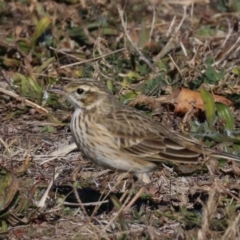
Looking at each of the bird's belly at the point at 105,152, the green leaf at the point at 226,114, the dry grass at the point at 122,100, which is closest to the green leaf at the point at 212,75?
the dry grass at the point at 122,100

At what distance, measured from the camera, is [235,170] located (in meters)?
6.97

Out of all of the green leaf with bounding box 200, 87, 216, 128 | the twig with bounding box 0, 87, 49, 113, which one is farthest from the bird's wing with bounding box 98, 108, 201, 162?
the twig with bounding box 0, 87, 49, 113

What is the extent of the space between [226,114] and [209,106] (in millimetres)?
154

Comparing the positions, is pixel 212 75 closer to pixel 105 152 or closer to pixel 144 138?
pixel 144 138

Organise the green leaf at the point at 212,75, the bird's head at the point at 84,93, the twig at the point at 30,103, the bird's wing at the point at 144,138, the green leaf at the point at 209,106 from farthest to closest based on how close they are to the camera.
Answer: the green leaf at the point at 212,75 → the twig at the point at 30,103 → the green leaf at the point at 209,106 → the bird's head at the point at 84,93 → the bird's wing at the point at 144,138

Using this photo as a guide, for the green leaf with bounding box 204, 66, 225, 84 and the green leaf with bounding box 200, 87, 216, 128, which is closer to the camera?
the green leaf with bounding box 200, 87, 216, 128

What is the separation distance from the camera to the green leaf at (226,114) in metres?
7.67

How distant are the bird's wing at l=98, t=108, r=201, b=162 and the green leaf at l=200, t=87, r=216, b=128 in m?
1.08

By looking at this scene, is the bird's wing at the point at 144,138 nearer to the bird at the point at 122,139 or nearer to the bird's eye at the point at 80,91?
the bird at the point at 122,139

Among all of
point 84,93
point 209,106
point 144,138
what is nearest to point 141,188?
point 144,138

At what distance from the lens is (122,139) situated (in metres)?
6.49

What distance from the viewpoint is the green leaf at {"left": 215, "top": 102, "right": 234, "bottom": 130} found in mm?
7672

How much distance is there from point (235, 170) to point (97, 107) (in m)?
1.11

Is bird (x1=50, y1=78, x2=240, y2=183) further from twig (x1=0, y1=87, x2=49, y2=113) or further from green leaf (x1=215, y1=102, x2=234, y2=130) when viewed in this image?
twig (x1=0, y1=87, x2=49, y2=113)
